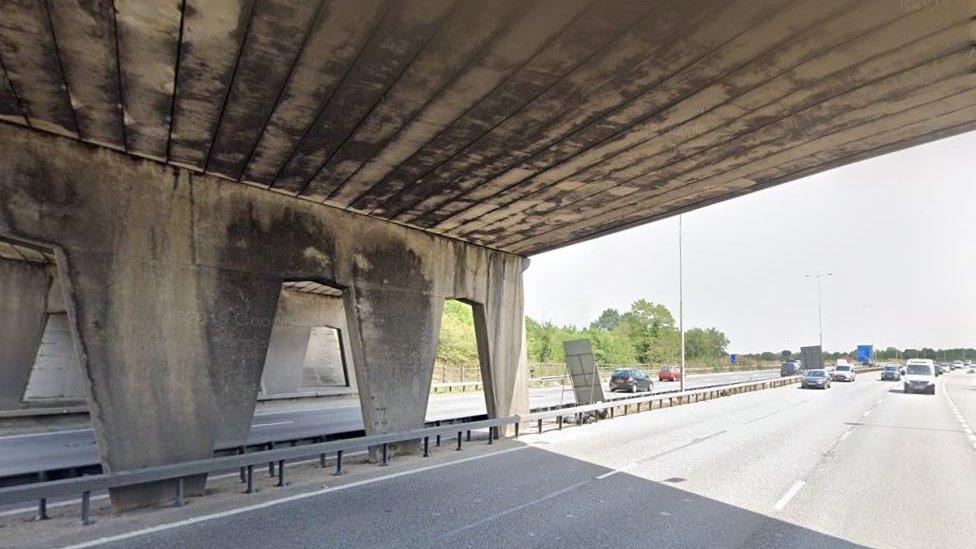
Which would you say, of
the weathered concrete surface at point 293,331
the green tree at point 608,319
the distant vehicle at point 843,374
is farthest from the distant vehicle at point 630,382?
the green tree at point 608,319

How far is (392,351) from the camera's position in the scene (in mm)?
11852

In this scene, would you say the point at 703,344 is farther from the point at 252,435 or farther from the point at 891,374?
the point at 252,435

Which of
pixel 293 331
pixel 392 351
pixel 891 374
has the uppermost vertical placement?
pixel 293 331

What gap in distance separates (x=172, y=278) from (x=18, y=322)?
14.1m

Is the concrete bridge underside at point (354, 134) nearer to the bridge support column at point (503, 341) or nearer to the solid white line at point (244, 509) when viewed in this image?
the solid white line at point (244, 509)

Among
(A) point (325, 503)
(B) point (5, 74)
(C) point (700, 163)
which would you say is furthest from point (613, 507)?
(B) point (5, 74)

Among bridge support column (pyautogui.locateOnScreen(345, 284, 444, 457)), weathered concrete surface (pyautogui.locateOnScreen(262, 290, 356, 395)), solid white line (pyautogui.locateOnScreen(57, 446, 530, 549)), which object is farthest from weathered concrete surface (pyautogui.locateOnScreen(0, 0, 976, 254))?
weathered concrete surface (pyautogui.locateOnScreen(262, 290, 356, 395))

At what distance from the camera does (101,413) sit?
300 inches

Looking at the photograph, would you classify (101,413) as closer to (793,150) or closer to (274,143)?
(274,143)

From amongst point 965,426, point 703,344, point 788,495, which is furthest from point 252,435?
→ point 703,344

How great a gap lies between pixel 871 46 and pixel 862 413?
21772mm

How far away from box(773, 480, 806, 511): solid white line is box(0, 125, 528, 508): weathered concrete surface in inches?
276

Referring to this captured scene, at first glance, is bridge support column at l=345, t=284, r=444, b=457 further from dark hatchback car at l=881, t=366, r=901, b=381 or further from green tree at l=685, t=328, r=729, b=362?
green tree at l=685, t=328, r=729, b=362

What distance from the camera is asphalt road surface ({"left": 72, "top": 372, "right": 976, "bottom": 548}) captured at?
6.67m
